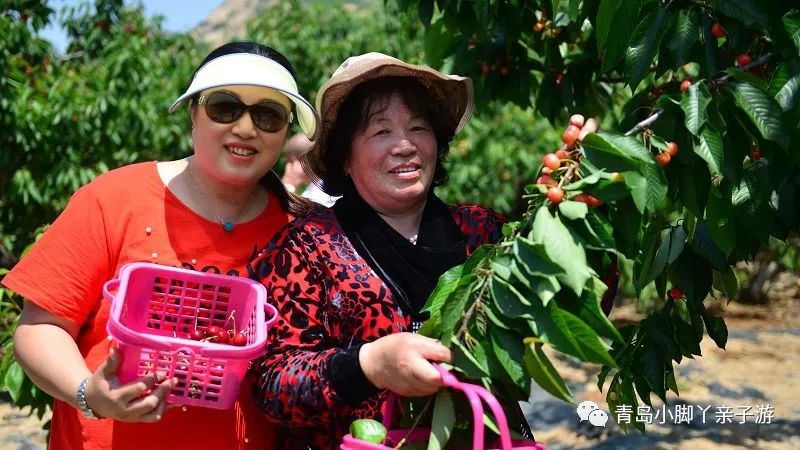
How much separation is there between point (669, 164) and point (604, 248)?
0.76 ft

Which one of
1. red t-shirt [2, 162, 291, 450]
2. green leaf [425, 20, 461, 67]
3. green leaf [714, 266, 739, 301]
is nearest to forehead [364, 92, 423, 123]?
red t-shirt [2, 162, 291, 450]

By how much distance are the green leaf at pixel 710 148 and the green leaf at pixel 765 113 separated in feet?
0.21

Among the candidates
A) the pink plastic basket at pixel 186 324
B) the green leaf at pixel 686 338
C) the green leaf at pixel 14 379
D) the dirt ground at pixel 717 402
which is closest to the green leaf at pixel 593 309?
the pink plastic basket at pixel 186 324

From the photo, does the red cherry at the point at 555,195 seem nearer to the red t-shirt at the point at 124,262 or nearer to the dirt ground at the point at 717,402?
the red t-shirt at the point at 124,262

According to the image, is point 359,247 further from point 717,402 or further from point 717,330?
point 717,402

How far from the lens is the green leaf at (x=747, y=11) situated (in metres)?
1.56

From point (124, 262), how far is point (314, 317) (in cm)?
44

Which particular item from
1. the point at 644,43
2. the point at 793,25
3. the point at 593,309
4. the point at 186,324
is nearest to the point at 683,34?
the point at 644,43

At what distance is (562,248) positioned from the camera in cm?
140

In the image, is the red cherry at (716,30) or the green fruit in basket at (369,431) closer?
the green fruit in basket at (369,431)

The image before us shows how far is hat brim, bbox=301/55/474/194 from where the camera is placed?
191cm

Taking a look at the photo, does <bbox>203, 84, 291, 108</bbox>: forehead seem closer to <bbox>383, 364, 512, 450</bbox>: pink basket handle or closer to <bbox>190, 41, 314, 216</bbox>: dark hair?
<bbox>190, 41, 314, 216</bbox>: dark hair

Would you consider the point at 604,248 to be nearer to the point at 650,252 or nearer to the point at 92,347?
the point at 650,252

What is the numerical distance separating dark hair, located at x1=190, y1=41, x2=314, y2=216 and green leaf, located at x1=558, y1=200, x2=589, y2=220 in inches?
32.0
